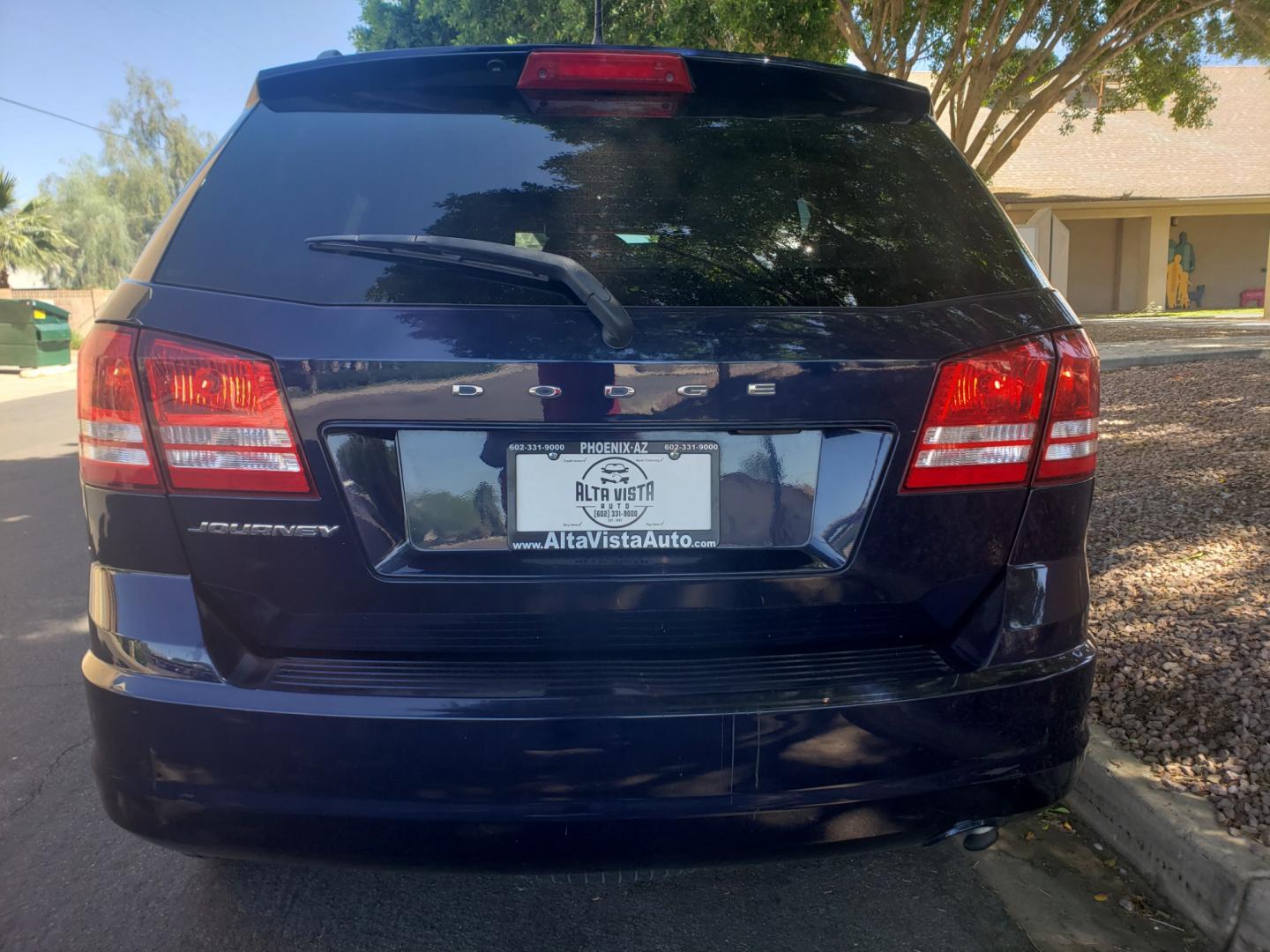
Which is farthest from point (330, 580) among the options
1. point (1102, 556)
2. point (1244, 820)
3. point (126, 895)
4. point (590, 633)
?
point (1102, 556)

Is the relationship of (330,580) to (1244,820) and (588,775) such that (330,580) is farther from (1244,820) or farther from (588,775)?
(1244,820)

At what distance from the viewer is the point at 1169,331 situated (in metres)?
15.6

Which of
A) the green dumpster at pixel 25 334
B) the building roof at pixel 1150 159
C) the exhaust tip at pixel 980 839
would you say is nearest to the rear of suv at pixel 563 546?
the exhaust tip at pixel 980 839

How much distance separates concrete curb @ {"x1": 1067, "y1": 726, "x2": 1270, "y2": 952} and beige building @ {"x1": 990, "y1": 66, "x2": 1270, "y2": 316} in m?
23.6

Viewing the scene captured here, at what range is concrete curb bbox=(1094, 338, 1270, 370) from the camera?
10.6 metres

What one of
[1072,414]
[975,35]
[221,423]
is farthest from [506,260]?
[975,35]

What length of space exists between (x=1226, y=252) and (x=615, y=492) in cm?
3055

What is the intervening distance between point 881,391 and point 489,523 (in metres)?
0.73

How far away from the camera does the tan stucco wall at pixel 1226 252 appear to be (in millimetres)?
26766

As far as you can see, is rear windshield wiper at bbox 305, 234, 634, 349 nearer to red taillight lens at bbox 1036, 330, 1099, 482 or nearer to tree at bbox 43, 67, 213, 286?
red taillight lens at bbox 1036, 330, 1099, 482

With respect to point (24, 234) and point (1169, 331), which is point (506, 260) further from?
point (24, 234)

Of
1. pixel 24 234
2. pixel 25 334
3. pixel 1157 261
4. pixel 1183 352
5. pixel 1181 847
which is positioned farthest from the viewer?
pixel 24 234

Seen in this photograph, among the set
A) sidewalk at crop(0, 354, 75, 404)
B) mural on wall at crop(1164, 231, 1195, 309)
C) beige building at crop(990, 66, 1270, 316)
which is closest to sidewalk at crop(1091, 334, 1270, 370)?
beige building at crop(990, 66, 1270, 316)

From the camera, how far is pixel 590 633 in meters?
1.79
